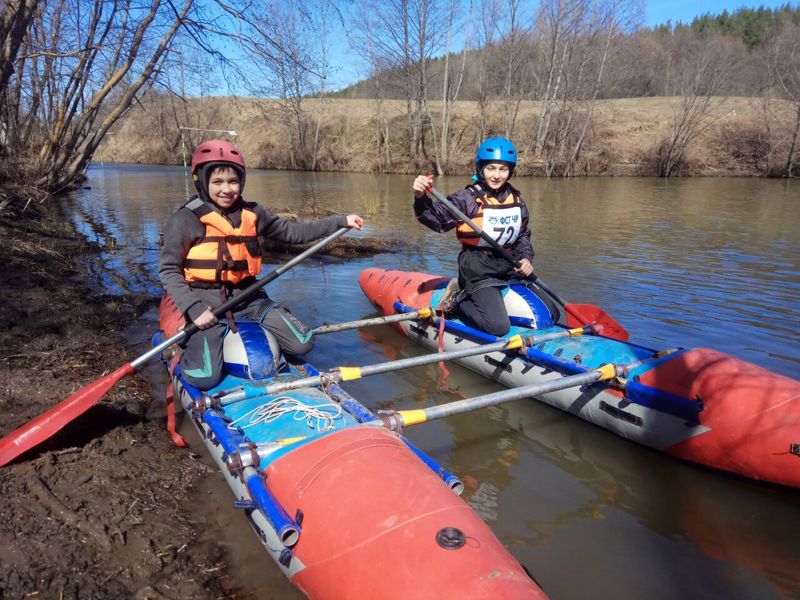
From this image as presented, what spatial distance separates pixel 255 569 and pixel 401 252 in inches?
322

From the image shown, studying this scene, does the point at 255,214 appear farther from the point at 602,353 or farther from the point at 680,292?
the point at 680,292

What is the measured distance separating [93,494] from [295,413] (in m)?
1.06

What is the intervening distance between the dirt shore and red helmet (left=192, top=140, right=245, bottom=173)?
1.78 meters

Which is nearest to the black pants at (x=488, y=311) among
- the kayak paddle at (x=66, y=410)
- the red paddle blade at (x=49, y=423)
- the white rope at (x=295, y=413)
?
the kayak paddle at (x=66, y=410)

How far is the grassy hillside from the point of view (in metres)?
29.6

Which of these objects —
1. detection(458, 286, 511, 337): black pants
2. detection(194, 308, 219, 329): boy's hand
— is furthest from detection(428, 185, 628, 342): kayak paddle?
detection(194, 308, 219, 329): boy's hand

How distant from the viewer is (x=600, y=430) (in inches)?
163

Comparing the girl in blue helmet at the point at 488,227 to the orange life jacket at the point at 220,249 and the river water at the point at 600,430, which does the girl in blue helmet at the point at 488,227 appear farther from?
the orange life jacket at the point at 220,249

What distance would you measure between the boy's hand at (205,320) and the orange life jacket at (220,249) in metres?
0.34

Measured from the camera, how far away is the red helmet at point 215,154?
3406 mm

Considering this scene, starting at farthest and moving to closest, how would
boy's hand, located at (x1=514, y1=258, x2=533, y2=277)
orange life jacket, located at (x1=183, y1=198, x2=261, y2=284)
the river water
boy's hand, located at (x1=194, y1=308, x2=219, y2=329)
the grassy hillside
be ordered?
the grassy hillside < boy's hand, located at (x1=514, y1=258, x2=533, y2=277) < orange life jacket, located at (x1=183, y1=198, x2=261, y2=284) < boy's hand, located at (x1=194, y1=308, x2=219, y2=329) < the river water

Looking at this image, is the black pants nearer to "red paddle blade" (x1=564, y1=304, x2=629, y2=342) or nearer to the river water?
the river water

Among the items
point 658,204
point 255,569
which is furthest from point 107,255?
point 658,204

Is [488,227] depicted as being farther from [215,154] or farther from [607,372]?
[215,154]
